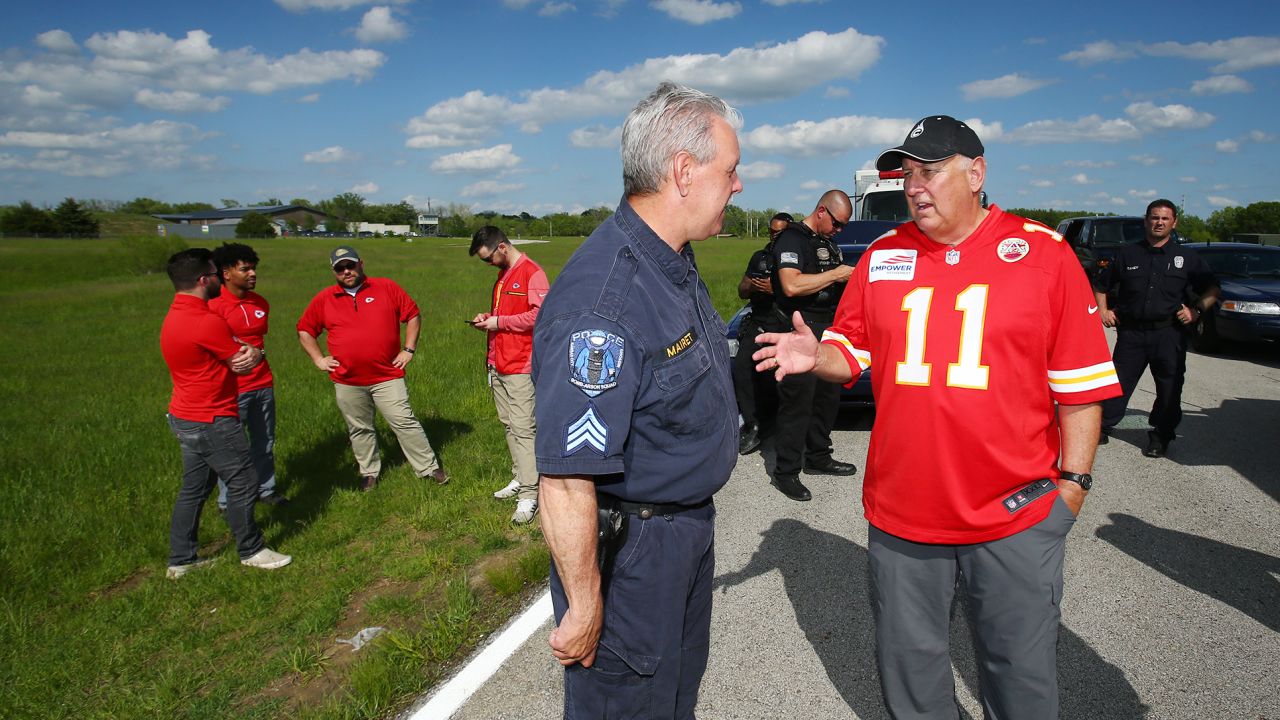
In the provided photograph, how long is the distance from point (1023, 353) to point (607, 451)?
1.36 m

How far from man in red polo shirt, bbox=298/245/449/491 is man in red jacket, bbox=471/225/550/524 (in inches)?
35.8

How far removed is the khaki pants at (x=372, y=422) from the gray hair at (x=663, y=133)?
4.65m

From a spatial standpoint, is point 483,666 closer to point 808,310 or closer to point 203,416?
point 203,416

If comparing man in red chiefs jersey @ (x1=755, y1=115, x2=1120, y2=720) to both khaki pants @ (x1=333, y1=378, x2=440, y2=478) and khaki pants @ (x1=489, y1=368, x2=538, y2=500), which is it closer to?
khaki pants @ (x1=489, y1=368, x2=538, y2=500)

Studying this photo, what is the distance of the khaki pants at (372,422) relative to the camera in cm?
611

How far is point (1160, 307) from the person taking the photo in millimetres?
6086

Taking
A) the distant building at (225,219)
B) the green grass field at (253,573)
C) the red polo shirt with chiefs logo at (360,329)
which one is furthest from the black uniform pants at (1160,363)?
the distant building at (225,219)

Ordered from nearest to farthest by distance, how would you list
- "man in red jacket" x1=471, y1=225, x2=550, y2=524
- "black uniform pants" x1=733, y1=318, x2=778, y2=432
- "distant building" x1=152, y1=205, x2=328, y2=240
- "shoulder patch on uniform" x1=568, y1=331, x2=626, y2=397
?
1. "shoulder patch on uniform" x1=568, y1=331, x2=626, y2=397
2. "man in red jacket" x1=471, y1=225, x2=550, y2=524
3. "black uniform pants" x1=733, y1=318, x2=778, y2=432
4. "distant building" x1=152, y1=205, x2=328, y2=240

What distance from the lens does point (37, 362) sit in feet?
44.3

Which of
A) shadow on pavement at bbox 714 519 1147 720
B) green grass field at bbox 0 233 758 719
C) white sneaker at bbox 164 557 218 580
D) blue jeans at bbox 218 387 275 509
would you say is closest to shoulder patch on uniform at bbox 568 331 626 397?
shadow on pavement at bbox 714 519 1147 720

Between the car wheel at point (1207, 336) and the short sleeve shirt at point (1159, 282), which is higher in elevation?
the short sleeve shirt at point (1159, 282)

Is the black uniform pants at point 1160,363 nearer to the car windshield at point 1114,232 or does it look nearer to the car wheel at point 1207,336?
the car wheel at point 1207,336

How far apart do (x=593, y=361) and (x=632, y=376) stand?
10 centimetres

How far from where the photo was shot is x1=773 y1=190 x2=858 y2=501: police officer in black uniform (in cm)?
549
